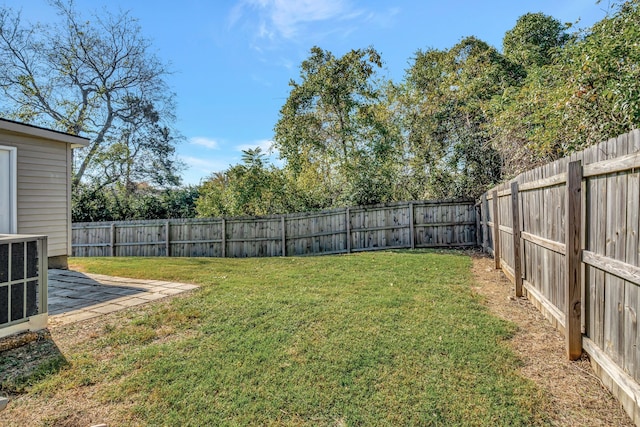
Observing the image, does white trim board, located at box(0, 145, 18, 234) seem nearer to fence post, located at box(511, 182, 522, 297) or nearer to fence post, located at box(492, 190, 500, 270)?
fence post, located at box(511, 182, 522, 297)

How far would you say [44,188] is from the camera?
6324 millimetres

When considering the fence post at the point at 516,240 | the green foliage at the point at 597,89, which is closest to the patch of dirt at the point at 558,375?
the fence post at the point at 516,240

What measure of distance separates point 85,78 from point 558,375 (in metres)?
21.4

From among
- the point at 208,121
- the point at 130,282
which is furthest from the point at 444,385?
the point at 208,121

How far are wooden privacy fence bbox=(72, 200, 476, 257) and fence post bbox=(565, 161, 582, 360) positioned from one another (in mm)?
7172

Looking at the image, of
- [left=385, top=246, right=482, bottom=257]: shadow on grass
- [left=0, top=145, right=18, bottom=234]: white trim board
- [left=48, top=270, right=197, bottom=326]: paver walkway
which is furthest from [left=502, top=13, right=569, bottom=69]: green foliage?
[left=0, top=145, right=18, bottom=234]: white trim board

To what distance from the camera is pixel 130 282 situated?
18.8 feet

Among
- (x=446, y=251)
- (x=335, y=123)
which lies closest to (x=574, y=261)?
(x=446, y=251)

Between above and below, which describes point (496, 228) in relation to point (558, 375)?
above

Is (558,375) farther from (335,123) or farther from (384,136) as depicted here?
(335,123)

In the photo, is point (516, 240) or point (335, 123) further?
point (335, 123)

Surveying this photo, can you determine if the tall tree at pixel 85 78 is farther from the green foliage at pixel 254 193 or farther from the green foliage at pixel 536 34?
the green foliage at pixel 536 34

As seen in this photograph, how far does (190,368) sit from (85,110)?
62.2 ft

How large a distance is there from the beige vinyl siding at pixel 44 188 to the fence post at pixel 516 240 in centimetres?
827
